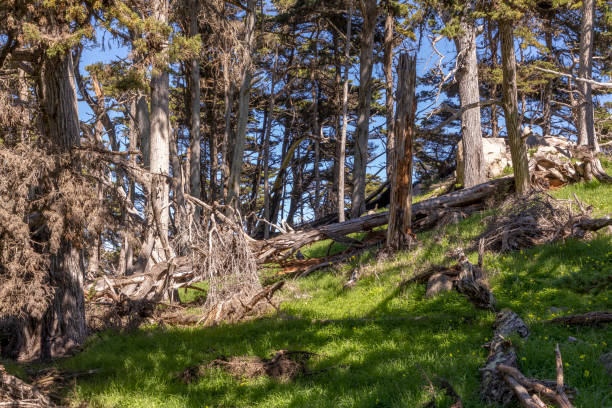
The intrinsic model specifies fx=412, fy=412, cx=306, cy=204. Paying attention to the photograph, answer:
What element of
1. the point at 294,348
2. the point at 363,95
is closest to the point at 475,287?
the point at 294,348

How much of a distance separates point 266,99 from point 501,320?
19.3m

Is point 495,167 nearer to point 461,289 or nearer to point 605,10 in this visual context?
point 605,10

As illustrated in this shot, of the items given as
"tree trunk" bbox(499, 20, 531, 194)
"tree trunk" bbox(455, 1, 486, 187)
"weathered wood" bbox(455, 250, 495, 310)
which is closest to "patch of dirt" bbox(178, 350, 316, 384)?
"weathered wood" bbox(455, 250, 495, 310)

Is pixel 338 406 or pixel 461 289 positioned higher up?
pixel 461 289

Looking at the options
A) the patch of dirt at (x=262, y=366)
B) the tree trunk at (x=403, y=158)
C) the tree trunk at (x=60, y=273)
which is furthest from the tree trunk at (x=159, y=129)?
the tree trunk at (x=403, y=158)

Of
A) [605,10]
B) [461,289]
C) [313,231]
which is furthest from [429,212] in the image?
[605,10]

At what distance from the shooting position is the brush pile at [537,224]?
7676 millimetres

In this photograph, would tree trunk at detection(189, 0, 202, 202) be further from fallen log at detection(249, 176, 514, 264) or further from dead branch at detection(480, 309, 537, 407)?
dead branch at detection(480, 309, 537, 407)

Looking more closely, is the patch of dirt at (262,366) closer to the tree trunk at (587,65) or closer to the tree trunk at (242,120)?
the tree trunk at (242,120)

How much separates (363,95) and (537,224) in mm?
9161

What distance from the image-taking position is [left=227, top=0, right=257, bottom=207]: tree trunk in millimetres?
13812

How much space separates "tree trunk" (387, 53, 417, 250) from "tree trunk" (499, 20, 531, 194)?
2.31 metres

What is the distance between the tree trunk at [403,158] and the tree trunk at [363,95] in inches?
244

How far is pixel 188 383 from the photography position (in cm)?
524
